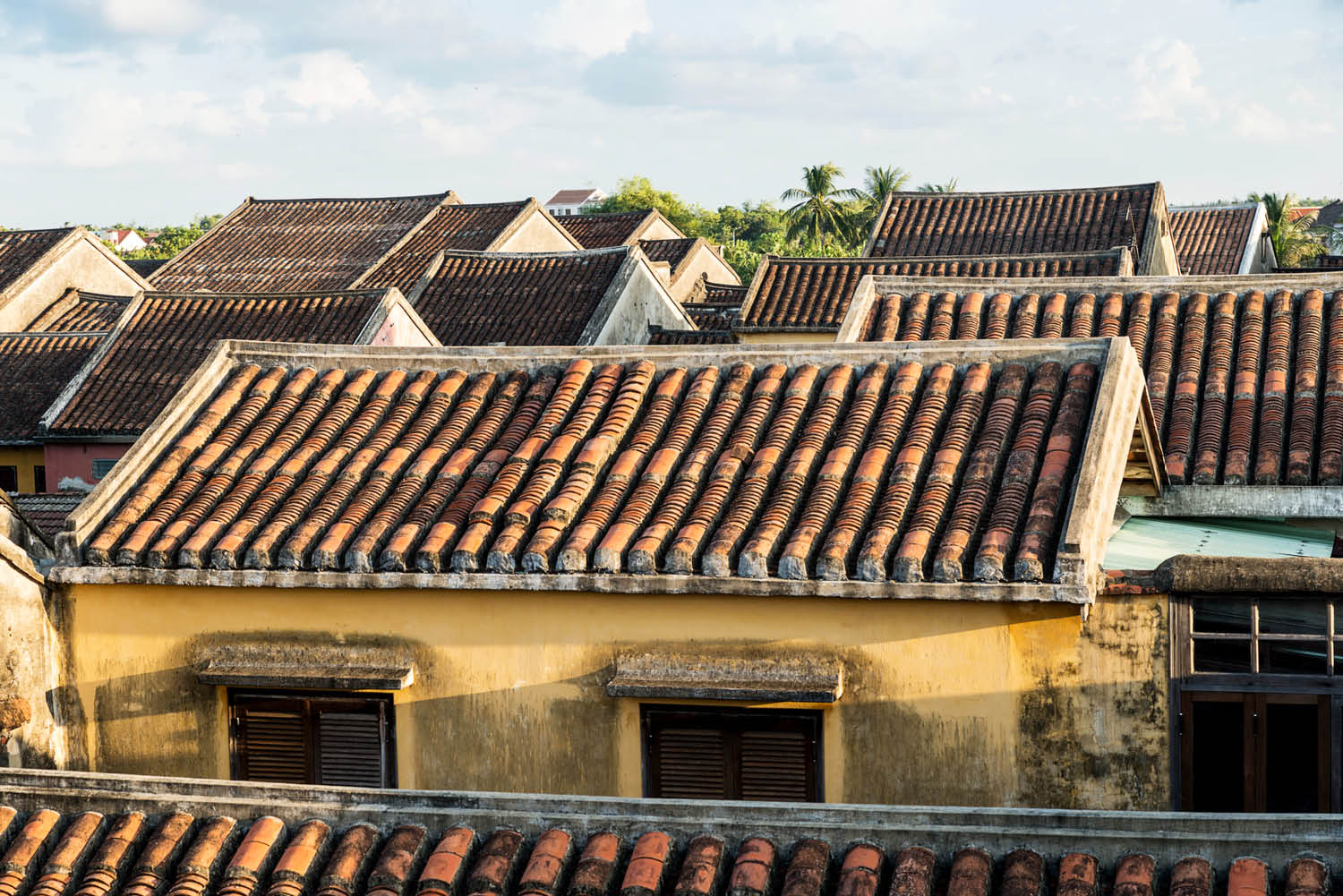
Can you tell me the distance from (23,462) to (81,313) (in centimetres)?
703

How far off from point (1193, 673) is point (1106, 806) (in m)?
0.98

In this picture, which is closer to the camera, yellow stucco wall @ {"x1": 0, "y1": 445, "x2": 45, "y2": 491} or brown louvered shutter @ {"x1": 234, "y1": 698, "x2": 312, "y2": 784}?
brown louvered shutter @ {"x1": 234, "y1": 698, "x2": 312, "y2": 784}

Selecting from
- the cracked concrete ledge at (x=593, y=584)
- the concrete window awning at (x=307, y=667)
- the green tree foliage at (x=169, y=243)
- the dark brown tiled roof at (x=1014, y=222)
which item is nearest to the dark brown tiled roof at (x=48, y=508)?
the cracked concrete ledge at (x=593, y=584)

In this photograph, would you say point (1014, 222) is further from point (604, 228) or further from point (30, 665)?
point (30, 665)

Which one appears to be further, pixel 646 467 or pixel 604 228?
pixel 604 228

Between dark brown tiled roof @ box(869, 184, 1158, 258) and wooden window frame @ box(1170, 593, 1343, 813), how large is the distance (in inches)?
888

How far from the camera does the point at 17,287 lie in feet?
111

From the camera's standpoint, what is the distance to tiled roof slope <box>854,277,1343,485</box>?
11750 millimetres

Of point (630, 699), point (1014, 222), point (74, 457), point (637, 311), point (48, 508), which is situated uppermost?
point (1014, 222)

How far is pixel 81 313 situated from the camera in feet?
113

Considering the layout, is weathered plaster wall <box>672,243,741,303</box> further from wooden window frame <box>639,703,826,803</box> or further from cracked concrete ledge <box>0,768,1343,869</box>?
cracked concrete ledge <box>0,768,1343,869</box>

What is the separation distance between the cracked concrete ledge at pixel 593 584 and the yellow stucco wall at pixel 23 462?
804 inches

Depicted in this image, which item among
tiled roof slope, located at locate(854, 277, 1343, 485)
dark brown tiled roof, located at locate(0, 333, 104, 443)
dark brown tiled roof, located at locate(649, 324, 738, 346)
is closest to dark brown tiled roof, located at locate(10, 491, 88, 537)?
tiled roof slope, located at locate(854, 277, 1343, 485)

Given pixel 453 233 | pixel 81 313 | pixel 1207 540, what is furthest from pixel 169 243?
pixel 1207 540
